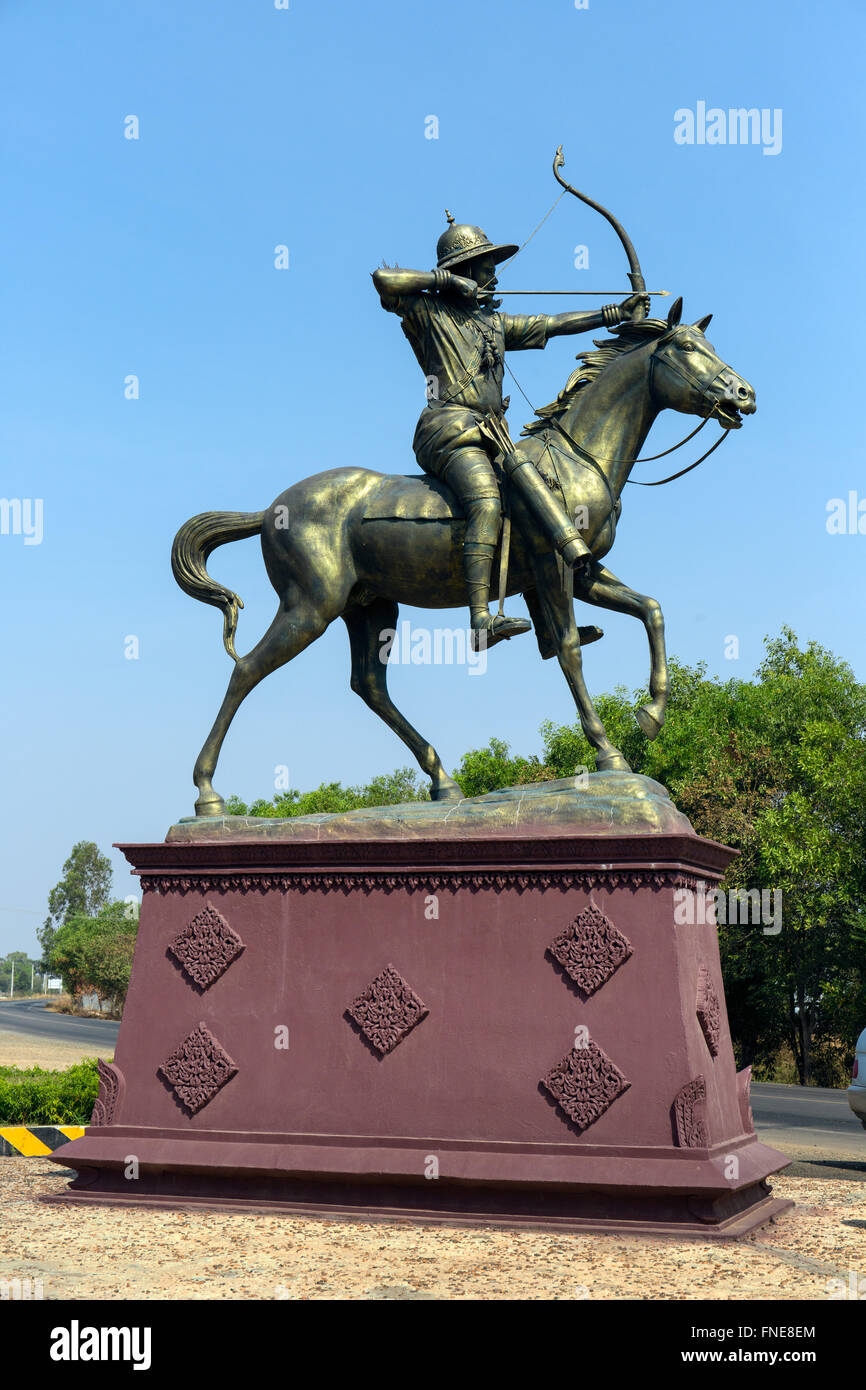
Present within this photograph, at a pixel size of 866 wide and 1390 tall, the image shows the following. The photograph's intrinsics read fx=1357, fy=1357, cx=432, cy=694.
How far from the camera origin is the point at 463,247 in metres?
A: 9.89

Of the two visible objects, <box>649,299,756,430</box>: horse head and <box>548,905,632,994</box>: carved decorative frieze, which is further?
<box>649,299,756,430</box>: horse head

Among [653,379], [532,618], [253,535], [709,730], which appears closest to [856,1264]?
[532,618]

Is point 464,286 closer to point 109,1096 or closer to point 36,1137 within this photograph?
point 109,1096

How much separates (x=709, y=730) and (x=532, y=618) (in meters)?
27.0

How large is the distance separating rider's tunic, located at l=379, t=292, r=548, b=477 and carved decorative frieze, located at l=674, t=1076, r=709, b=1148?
177 inches

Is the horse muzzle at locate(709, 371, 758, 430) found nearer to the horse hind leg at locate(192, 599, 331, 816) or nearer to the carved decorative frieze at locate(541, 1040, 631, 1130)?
the horse hind leg at locate(192, 599, 331, 816)

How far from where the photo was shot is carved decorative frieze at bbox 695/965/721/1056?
331 inches

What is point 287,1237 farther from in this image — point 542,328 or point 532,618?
point 542,328

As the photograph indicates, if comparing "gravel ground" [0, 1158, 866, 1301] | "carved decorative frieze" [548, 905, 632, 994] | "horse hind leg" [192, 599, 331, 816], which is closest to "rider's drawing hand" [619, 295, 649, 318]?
"horse hind leg" [192, 599, 331, 816]

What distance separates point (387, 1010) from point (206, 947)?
1398mm

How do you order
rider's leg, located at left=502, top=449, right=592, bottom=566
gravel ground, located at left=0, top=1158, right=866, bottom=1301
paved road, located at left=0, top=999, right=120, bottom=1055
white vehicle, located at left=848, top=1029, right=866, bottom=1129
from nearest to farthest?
gravel ground, located at left=0, top=1158, right=866, bottom=1301 → rider's leg, located at left=502, top=449, right=592, bottom=566 → white vehicle, located at left=848, top=1029, right=866, bottom=1129 → paved road, located at left=0, top=999, right=120, bottom=1055

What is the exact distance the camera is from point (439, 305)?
388 inches

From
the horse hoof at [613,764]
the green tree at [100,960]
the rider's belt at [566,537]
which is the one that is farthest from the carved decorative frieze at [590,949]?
the green tree at [100,960]

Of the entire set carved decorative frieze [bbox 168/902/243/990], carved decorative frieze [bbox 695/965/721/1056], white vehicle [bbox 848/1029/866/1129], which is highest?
carved decorative frieze [bbox 168/902/243/990]
